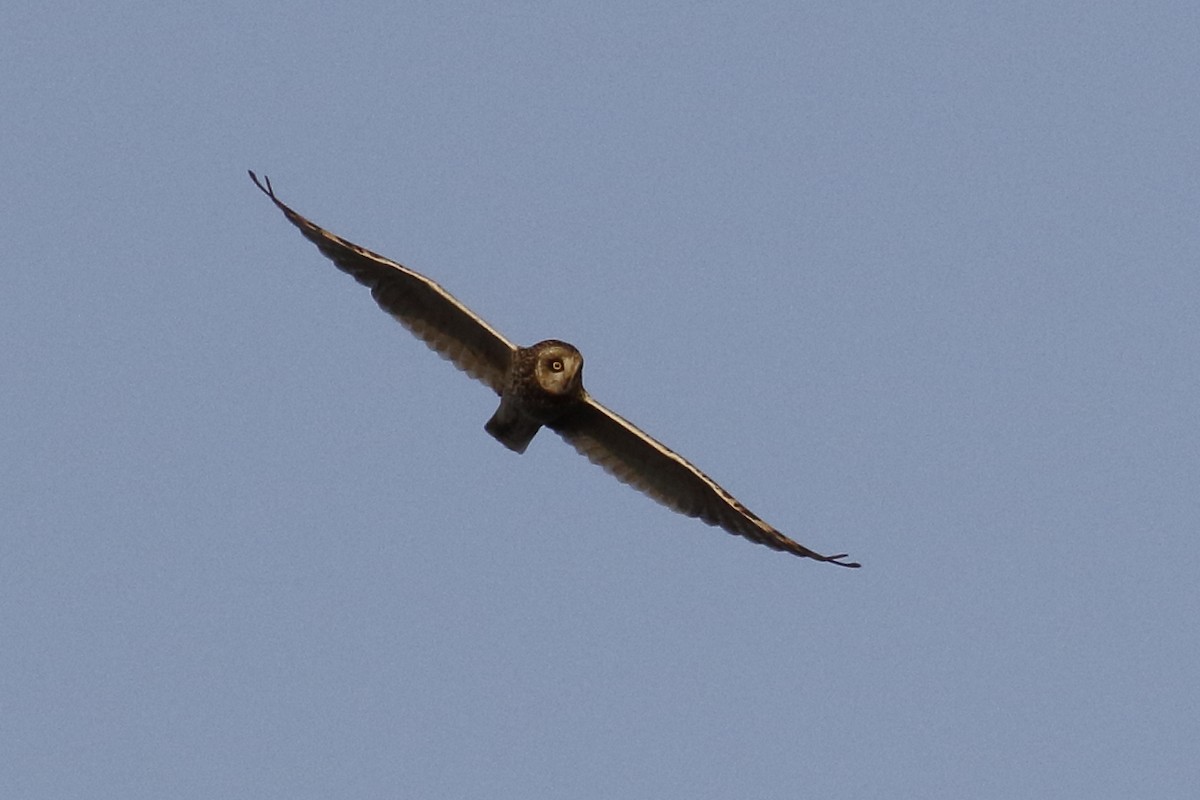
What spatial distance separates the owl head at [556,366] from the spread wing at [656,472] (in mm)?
404

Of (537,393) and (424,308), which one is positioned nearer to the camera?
(537,393)

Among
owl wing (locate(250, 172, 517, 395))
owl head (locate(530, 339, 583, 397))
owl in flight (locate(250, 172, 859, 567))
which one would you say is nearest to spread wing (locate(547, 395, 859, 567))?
owl in flight (locate(250, 172, 859, 567))

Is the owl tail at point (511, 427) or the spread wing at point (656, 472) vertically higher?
the spread wing at point (656, 472)

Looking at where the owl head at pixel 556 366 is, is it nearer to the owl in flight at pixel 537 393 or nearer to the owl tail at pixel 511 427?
the owl in flight at pixel 537 393

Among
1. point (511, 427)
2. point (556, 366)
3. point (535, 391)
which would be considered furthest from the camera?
point (511, 427)

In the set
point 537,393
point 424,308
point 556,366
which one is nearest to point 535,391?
point 537,393

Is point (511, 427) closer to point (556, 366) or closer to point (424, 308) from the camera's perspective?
point (556, 366)

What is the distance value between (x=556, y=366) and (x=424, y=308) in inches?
62.9

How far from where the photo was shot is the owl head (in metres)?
18.6

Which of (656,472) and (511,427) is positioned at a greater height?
(656,472)

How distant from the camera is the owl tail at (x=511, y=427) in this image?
757 inches

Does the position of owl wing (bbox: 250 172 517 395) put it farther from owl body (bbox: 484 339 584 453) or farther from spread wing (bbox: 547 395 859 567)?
spread wing (bbox: 547 395 859 567)

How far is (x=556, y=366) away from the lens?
734 inches

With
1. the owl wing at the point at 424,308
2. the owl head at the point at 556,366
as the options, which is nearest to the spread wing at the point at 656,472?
the owl head at the point at 556,366
